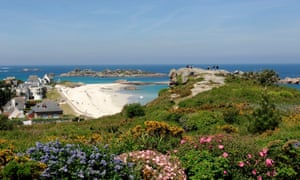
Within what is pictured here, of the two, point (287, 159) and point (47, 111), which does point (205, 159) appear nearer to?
point (287, 159)

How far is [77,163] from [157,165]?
1625 mm

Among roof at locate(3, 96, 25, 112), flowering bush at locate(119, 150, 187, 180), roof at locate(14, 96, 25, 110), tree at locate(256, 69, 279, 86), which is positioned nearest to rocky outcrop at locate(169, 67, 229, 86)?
tree at locate(256, 69, 279, 86)

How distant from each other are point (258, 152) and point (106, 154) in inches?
134

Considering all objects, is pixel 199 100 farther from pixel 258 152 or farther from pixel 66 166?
pixel 66 166

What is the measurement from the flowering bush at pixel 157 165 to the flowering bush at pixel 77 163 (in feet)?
1.36

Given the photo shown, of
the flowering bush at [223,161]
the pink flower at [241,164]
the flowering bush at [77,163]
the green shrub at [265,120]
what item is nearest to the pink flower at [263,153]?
the flowering bush at [223,161]

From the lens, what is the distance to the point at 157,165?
5.96 m

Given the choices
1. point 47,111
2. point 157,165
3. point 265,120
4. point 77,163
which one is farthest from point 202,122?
point 47,111

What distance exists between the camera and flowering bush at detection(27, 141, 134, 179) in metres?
4.92

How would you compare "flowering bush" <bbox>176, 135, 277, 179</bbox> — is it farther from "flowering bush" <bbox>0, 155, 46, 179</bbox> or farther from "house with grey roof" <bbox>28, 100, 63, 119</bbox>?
"house with grey roof" <bbox>28, 100, 63, 119</bbox>

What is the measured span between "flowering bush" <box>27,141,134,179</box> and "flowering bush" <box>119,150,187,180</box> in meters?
0.41

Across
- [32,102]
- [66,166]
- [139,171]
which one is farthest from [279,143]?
[32,102]

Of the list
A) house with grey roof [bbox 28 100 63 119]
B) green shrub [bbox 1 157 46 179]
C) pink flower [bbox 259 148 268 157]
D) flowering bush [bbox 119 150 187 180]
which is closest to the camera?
green shrub [bbox 1 157 46 179]

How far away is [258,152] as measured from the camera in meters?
6.78
